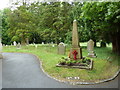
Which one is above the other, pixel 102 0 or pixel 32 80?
pixel 102 0

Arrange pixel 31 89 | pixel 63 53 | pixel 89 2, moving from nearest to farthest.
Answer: pixel 31 89 → pixel 89 2 → pixel 63 53

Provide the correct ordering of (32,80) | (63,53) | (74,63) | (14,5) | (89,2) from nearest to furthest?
(32,80), (89,2), (74,63), (63,53), (14,5)

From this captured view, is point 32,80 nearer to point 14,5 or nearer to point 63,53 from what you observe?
point 63,53

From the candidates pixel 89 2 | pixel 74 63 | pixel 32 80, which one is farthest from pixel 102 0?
pixel 32 80

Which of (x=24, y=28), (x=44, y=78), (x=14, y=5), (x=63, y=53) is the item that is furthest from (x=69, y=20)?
(x=44, y=78)

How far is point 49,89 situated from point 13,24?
8566mm

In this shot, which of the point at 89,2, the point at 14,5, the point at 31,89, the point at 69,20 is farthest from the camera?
the point at 14,5

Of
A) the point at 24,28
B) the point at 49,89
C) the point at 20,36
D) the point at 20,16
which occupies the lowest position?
the point at 49,89

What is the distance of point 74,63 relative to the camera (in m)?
3.94

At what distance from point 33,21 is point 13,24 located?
1.67 metres

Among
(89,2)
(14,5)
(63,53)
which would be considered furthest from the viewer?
(14,5)

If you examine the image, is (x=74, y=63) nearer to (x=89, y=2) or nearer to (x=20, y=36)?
(x=89, y=2)

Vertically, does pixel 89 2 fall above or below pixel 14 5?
below

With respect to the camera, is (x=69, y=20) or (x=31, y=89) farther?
(x=69, y=20)
